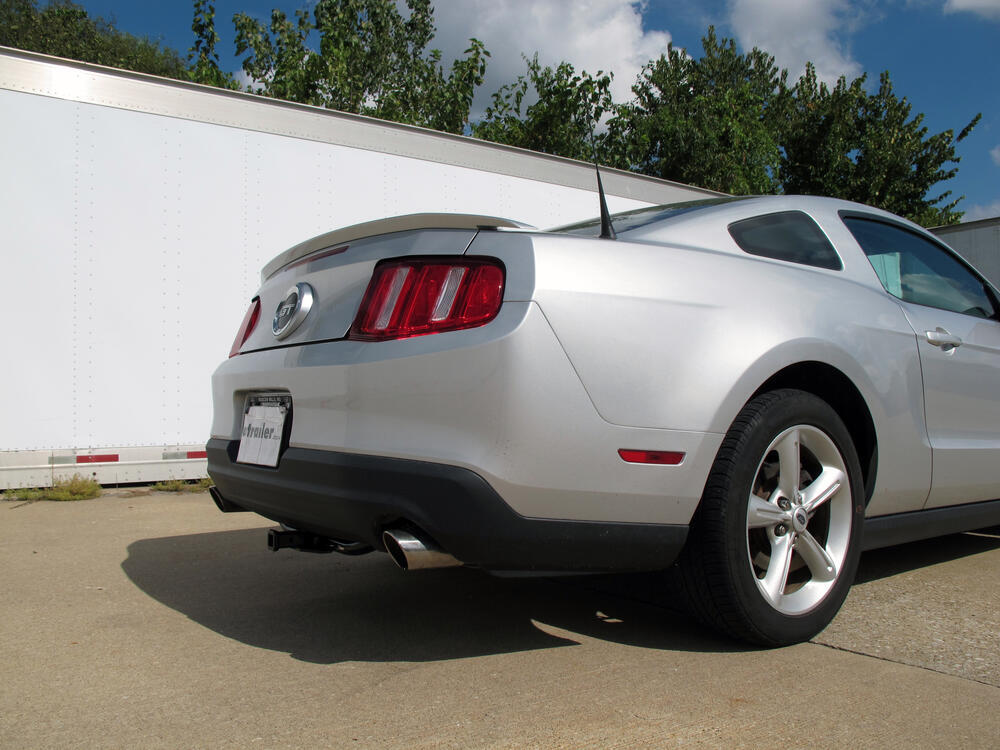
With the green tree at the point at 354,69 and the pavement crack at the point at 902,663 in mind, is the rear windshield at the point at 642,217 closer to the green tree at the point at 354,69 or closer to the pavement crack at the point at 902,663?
the pavement crack at the point at 902,663

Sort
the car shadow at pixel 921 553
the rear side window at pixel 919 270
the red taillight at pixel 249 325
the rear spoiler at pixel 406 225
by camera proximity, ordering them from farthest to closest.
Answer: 1. the car shadow at pixel 921 553
2. the rear side window at pixel 919 270
3. the red taillight at pixel 249 325
4. the rear spoiler at pixel 406 225

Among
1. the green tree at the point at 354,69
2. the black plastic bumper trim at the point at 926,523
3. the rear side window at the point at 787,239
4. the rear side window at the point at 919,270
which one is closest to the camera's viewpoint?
the rear side window at the point at 787,239

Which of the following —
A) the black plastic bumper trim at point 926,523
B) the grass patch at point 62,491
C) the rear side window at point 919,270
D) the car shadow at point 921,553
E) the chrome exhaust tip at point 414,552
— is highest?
the rear side window at point 919,270

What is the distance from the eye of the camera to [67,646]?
96.9 inches

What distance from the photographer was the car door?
9.59 ft

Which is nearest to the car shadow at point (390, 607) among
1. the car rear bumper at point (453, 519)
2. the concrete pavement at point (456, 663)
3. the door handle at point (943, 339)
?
the concrete pavement at point (456, 663)

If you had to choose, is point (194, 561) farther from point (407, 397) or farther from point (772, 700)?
point (772, 700)

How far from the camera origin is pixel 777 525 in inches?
94.0

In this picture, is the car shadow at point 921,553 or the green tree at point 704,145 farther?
the green tree at point 704,145

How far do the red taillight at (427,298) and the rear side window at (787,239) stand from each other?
0.96 m

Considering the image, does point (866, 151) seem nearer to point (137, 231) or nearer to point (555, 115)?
point (555, 115)

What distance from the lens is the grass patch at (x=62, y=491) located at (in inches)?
199

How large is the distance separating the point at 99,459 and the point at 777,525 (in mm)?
4307

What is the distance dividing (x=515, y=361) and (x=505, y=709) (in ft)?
2.69
